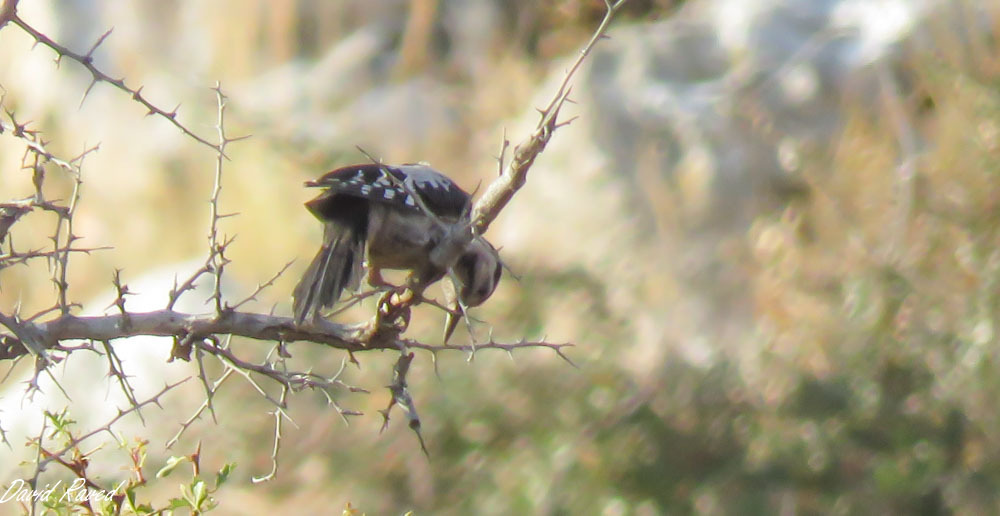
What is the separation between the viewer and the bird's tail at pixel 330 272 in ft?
8.47

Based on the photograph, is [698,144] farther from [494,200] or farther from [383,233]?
[494,200]

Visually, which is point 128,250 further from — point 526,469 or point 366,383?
point 526,469

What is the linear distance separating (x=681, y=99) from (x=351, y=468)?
4020 millimetres

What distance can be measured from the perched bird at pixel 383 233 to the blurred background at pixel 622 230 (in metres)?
3.78

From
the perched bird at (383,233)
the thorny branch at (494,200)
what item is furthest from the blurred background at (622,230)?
the thorny branch at (494,200)

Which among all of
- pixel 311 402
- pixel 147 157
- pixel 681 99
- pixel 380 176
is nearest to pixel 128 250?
pixel 147 157

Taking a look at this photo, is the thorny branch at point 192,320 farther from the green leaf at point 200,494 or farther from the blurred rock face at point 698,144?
the blurred rock face at point 698,144

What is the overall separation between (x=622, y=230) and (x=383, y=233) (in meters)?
5.85

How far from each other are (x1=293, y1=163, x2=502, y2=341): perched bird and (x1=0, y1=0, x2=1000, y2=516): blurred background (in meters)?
3.78

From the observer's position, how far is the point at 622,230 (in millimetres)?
8797

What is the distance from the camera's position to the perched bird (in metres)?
2.85

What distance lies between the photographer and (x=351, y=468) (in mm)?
7410

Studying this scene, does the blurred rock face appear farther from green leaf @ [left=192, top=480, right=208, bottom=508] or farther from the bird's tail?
green leaf @ [left=192, top=480, right=208, bottom=508]

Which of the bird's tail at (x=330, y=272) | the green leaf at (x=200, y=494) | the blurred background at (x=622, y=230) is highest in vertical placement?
the blurred background at (x=622, y=230)
